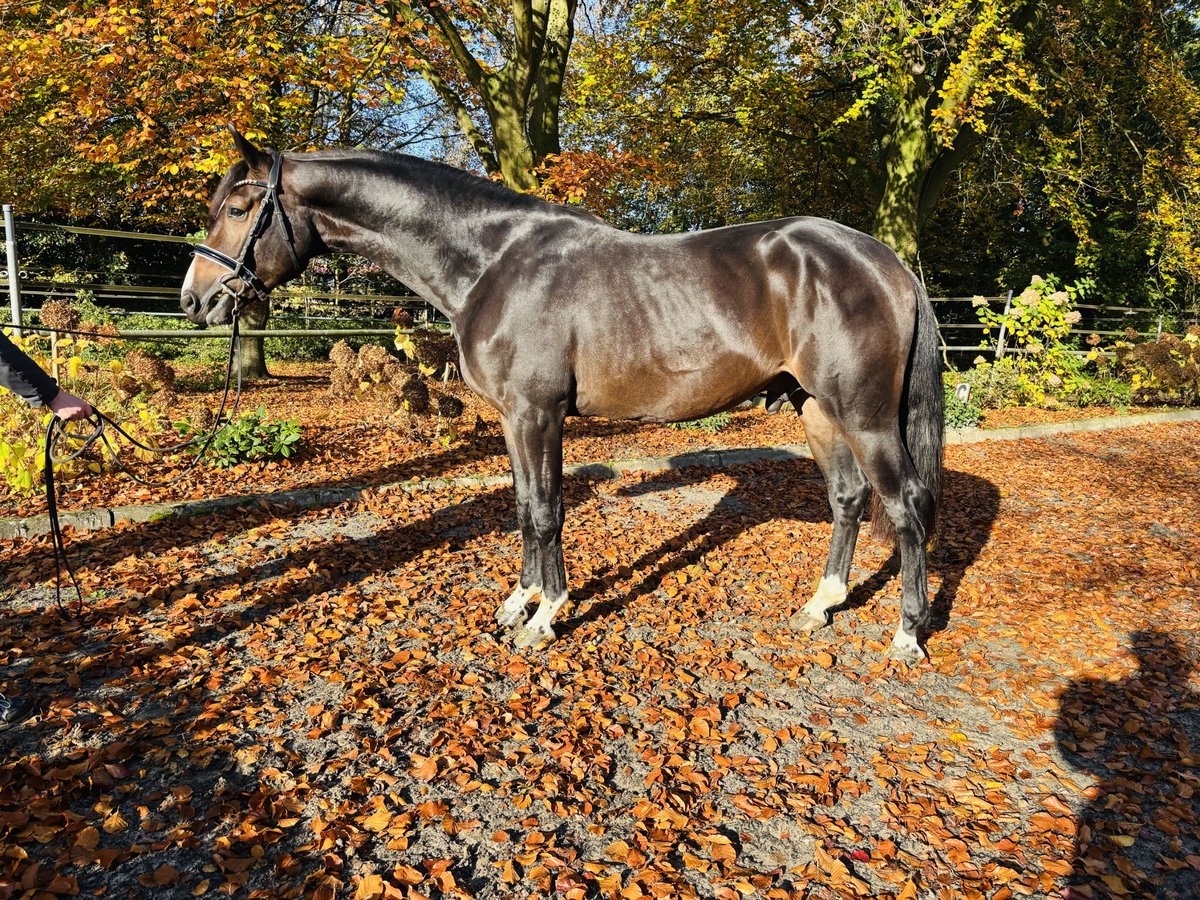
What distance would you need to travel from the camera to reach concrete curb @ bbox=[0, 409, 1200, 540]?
16.0ft

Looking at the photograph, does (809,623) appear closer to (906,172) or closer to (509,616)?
(509,616)

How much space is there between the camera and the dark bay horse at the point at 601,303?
335cm

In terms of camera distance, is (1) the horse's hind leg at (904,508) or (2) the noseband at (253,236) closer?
(2) the noseband at (253,236)

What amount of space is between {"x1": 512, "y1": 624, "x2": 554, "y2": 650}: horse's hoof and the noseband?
2.18m

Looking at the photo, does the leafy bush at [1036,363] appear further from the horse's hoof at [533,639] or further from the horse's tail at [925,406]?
the horse's hoof at [533,639]

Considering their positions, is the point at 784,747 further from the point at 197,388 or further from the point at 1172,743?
the point at 197,388

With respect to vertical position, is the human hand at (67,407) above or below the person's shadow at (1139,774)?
above

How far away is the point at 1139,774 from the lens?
8.54 feet

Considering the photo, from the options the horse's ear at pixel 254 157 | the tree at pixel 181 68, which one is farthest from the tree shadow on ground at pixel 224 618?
the tree at pixel 181 68

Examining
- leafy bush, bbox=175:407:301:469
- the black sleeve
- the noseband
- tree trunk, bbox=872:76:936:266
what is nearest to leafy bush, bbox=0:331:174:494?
leafy bush, bbox=175:407:301:469

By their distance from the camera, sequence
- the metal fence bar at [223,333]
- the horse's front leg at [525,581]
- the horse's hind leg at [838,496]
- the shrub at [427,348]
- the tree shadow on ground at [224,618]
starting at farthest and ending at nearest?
the shrub at [427,348] → the metal fence bar at [223,333] → the horse's hind leg at [838,496] → the horse's front leg at [525,581] → the tree shadow on ground at [224,618]

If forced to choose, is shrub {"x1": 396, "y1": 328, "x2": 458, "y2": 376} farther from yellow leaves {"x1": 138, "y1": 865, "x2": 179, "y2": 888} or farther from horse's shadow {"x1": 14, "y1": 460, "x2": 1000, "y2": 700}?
yellow leaves {"x1": 138, "y1": 865, "x2": 179, "y2": 888}

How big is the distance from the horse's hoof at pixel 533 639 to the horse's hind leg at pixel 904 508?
1.77 metres

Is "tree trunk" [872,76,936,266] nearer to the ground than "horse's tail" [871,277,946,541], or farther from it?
farther from it
